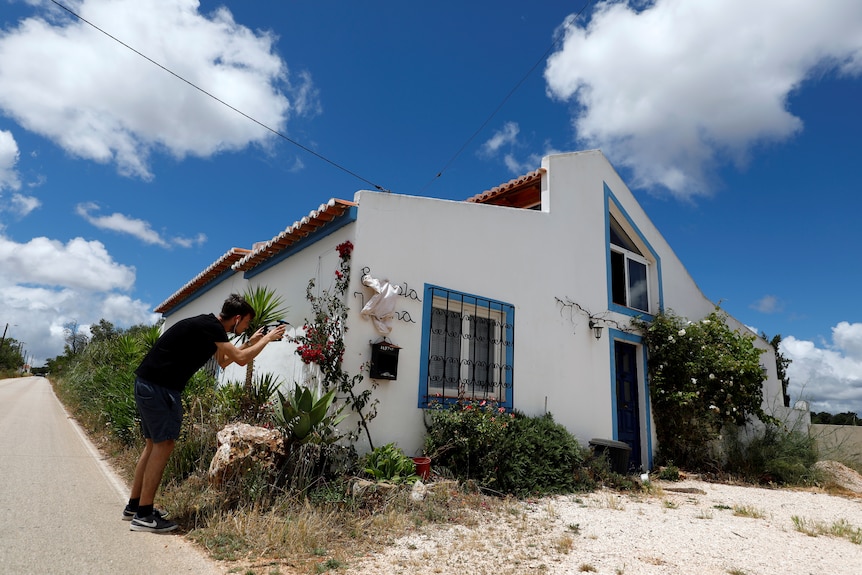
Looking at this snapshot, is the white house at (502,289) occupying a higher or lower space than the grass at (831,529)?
higher

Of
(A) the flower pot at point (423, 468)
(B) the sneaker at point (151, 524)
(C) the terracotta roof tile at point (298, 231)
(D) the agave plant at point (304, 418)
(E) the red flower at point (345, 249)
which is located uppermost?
(C) the terracotta roof tile at point (298, 231)

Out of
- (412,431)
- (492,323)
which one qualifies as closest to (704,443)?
(492,323)

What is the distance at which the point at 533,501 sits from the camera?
18.9ft

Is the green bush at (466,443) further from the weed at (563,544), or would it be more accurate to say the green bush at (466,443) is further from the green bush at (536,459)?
the weed at (563,544)

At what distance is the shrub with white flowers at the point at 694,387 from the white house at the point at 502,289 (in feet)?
1.15

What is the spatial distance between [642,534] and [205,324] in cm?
430

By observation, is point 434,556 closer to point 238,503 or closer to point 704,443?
point 238,503

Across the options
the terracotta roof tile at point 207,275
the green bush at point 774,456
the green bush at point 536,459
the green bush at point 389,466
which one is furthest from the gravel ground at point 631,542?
the terracotta roof tile at point 207,275

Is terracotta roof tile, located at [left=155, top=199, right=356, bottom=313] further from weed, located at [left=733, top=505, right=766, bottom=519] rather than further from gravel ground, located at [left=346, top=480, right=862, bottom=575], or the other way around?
weed, located at [left=733, top=505, right=766, bottom=519]

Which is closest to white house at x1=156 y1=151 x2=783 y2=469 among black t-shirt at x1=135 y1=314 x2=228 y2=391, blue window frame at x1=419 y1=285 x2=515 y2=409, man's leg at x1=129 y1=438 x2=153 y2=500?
blue window frame at x1=419 y1=285 x2=515 y2=409

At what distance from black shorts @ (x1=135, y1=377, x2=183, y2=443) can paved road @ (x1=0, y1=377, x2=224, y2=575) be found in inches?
28.5

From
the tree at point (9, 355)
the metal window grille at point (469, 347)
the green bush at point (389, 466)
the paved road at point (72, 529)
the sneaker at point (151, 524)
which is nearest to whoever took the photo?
the paved road at point (72, 529)

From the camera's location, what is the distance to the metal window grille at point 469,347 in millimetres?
6645

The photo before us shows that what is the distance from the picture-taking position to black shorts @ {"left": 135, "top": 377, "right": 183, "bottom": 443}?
12.8 feet
